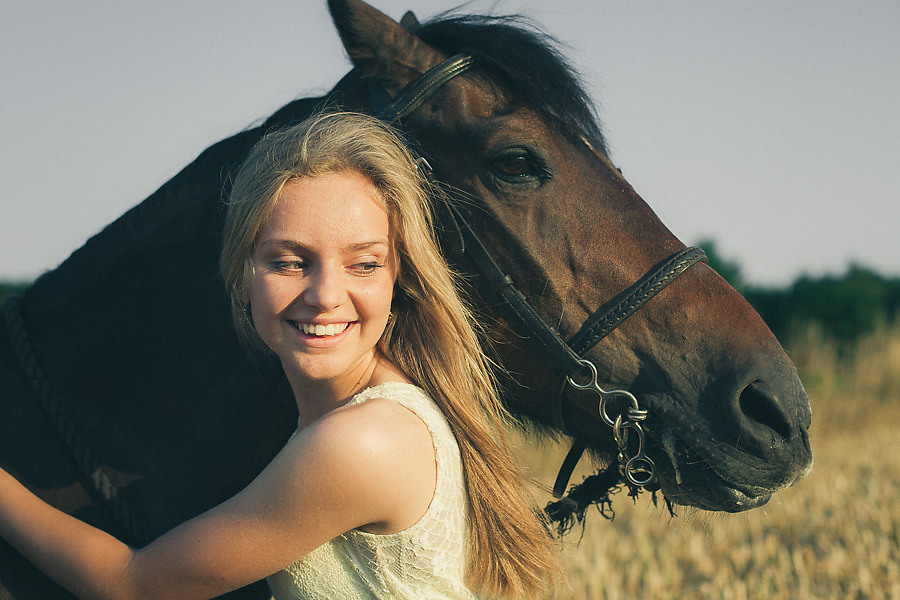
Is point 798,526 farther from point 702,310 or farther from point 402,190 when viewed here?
point 402,190

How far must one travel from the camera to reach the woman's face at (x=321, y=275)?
1.78m

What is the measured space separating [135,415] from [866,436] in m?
11.3

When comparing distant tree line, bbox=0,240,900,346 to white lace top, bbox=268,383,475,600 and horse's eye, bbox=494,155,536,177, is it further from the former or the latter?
white lace top, bbox=268,383,475,600

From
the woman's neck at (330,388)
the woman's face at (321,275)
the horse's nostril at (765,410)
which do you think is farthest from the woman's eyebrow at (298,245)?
the horse's nostril at (765,410)

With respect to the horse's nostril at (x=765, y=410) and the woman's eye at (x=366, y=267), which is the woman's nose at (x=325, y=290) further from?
the horse's nostril at (x=765, y=410)

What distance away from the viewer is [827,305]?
1748 centimetres

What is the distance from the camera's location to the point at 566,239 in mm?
2152

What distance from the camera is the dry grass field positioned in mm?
4352

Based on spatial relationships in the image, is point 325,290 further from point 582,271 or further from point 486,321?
point 582,271

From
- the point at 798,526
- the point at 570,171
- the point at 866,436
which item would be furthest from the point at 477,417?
the point at 866,436

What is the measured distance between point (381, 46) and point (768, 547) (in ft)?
15.2

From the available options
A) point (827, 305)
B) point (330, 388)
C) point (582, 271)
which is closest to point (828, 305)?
point (827, 305)

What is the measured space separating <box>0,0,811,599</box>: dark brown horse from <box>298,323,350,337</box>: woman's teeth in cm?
39

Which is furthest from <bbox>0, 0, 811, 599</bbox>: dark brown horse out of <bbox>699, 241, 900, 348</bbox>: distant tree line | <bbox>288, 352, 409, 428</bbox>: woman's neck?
<bbox>699, 241, 900, 348</bbox>: distant tree line
